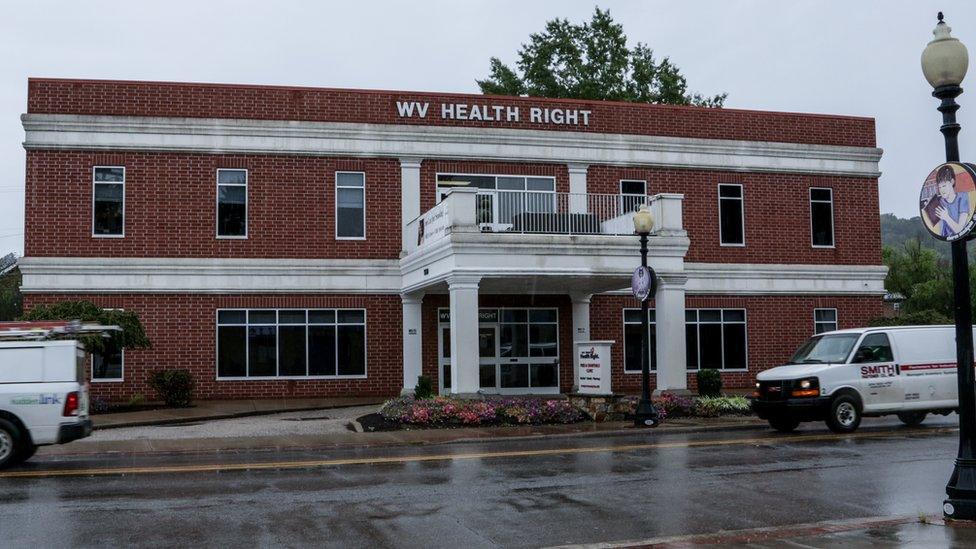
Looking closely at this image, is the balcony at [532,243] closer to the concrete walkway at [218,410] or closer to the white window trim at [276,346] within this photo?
the white window trim at [276,346]

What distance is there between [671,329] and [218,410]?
11239 mm

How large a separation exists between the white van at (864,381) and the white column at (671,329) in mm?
4951

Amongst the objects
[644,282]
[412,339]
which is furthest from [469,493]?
[412,339]

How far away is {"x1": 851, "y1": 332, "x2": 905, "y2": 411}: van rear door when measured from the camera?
18.2 meters

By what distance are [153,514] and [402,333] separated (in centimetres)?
1731

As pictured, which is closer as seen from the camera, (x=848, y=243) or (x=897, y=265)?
(x=848, y=243)

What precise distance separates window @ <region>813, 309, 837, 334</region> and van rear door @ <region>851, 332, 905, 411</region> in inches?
487

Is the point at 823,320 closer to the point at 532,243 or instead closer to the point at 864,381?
the point at 532,243

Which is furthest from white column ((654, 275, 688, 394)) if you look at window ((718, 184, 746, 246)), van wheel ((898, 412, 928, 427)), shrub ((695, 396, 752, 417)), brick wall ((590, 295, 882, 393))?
window ((718, 184, 746, 246))

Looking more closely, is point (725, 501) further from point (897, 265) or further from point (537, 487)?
point (897, 265)

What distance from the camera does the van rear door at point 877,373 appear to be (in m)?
18.2

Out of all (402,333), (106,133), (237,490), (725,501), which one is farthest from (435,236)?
(725,501)

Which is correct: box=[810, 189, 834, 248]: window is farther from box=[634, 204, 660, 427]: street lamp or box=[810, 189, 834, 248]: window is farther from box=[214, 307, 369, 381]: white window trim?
box=[214, 307, 369, 381]: white window trim

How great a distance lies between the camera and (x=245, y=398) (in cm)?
2644
